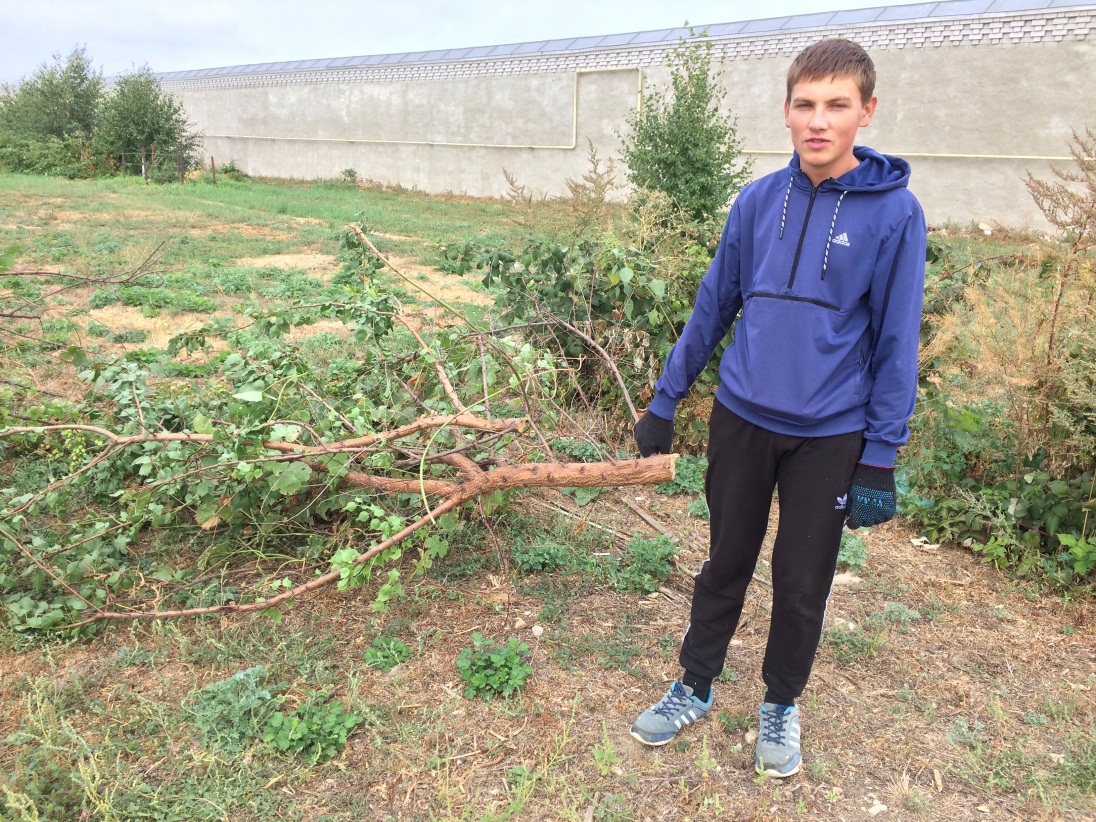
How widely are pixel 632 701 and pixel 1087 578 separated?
2008 millimetres

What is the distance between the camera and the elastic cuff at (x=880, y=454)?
6.43 feet

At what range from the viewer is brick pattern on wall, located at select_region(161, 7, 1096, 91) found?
46.2 feet

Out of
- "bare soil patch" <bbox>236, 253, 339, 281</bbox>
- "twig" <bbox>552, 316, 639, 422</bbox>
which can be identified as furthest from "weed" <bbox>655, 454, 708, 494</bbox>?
"bare soil patch" <bbox>236, 253, 339, 281</bbox>

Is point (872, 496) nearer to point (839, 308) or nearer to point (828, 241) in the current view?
point (839, 308)

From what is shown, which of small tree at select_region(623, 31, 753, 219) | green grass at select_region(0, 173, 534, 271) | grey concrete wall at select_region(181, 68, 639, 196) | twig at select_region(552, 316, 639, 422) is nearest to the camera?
twig at select_region(552, 316, 639, 422)

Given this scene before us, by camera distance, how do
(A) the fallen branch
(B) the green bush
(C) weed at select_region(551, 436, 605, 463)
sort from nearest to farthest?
(A) the fallen branch < (C) weed at select_region(551, 436, 605, 463) < (B) the green bush

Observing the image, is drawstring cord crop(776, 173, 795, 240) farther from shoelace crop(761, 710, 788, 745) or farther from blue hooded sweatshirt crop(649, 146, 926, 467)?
shoelace crop(761, 710, 788, 745)

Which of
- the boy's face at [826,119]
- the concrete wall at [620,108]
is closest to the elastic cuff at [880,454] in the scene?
the boy's face at [826,119]

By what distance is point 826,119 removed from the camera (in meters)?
1.90

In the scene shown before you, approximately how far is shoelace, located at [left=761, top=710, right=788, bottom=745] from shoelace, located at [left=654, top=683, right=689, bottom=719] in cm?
24

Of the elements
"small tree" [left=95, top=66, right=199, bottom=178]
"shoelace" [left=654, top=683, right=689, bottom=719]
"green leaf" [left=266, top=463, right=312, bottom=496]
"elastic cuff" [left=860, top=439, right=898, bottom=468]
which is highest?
"small tree" [left=95, top=66, right=199, bottom=178]

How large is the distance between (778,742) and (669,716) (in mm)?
311

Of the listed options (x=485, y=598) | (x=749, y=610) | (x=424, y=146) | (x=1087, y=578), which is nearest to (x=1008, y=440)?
(x=1087, y=578)

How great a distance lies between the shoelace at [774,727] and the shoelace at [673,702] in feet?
0.78
